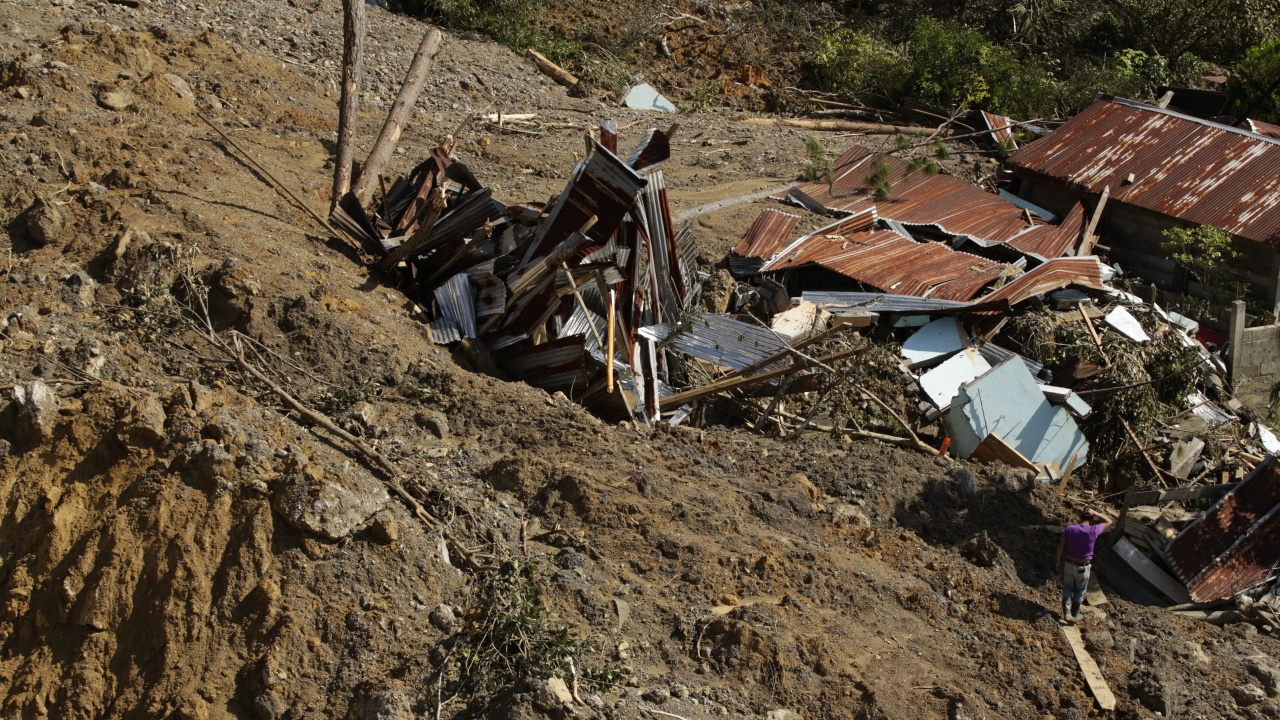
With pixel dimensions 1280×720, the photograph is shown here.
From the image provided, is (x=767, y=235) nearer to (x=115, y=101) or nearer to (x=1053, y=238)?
(x=1053, y=238)

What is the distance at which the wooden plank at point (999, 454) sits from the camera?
366 inches

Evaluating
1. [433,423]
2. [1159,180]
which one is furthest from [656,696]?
[1159,180]

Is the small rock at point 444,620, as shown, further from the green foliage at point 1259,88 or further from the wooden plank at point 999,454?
the green foliage at point 1259,88

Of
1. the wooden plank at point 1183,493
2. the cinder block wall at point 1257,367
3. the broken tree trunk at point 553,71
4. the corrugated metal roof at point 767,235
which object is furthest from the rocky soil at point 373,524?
the broken tree trunk at point 553,71

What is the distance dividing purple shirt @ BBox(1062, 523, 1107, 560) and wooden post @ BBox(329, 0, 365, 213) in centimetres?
651

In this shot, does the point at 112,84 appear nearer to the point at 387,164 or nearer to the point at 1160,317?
the point at 387,164

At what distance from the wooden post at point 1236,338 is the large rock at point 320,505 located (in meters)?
9.56

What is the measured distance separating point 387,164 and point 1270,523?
8349mm

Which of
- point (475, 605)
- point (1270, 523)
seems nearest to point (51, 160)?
point (475, 605)

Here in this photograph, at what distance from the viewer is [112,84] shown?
10.0 meters

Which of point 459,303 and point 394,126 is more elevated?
point 394,126

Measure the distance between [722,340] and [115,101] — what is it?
588 cm

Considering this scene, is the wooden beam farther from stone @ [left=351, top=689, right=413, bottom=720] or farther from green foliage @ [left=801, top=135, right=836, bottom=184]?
green foliage @ [left=801, top=135, right=836, bottom=184]

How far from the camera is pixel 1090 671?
6262mm
